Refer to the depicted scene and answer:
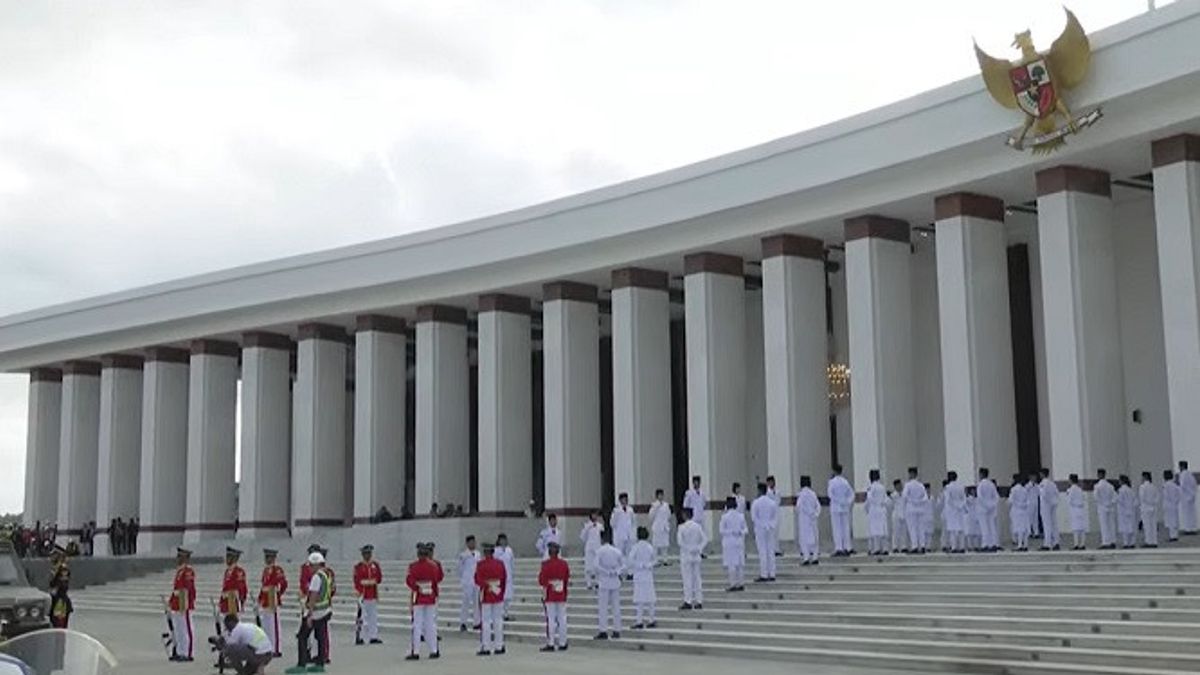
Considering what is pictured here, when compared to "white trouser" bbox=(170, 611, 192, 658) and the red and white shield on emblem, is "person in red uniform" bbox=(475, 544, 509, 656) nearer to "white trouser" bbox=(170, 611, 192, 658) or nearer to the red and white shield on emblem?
"white trouser" bbox=(170, 611, 192, 658)

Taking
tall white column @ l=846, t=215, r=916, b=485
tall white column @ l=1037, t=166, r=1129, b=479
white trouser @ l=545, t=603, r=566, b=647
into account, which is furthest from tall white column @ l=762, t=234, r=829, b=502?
white trouser @ l=545, t=603, r=566, b=647

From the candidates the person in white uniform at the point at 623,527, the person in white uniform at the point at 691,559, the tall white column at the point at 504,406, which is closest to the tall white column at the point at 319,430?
the tall white column at the point at 504,406

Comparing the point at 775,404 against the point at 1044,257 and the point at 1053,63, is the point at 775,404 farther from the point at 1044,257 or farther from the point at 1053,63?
the point at 1053,63

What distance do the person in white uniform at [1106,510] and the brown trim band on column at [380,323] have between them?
1952 centimetres

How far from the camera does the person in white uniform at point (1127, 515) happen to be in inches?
834

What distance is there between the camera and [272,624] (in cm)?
1912

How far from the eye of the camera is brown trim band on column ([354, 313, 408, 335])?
3581cm

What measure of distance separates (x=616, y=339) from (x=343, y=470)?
33.7 feet

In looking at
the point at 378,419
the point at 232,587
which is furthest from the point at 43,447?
the point at 232,587

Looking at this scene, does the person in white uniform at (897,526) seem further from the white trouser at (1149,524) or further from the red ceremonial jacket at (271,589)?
the red ceremonial jacket at (271,589)

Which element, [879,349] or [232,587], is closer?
[232,587]

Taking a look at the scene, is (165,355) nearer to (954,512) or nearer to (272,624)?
(272,624)

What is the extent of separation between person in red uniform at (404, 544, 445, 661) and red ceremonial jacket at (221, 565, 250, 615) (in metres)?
2.04

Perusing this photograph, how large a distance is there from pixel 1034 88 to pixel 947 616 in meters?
8.94
